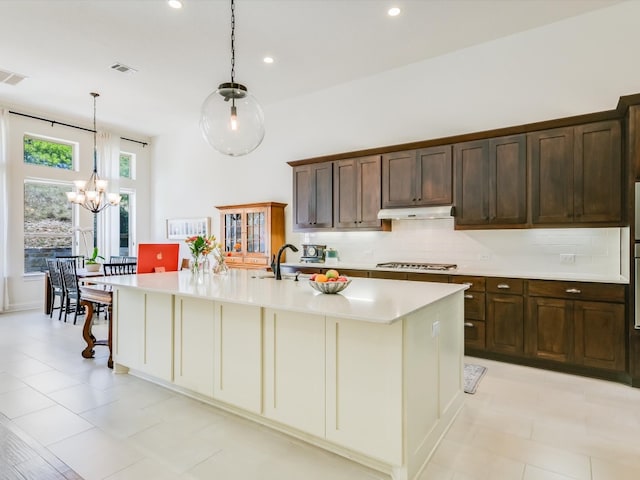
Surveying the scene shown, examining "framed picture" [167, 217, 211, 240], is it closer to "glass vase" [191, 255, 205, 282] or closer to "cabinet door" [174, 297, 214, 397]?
"glass vase" [191, 255, 205, 282]

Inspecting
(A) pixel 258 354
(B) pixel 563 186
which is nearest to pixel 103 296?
(A) pixel 258 354

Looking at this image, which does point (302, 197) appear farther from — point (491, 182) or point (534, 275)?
point (534, 275)

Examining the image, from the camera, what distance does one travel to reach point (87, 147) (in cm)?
730

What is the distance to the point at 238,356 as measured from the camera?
97.4 inches

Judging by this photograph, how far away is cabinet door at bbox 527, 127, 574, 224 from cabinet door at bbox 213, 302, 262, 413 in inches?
123

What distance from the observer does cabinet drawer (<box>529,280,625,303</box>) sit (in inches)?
125

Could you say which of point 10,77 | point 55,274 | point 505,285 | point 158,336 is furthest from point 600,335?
point 10,77

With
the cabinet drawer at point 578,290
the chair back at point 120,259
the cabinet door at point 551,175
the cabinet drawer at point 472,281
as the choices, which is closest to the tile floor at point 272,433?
the cabinet drawer at point 578,290

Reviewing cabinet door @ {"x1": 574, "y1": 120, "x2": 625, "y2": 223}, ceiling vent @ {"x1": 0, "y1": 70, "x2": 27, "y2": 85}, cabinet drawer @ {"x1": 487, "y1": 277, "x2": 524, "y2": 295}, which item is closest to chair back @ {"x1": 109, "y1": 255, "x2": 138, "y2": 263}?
ceiling vent @ {"x1": 0, "y1": 70, "x2": 27, "y2": 85}

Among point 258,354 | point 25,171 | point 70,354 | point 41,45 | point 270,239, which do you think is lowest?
point 70,354

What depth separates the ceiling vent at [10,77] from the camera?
5.10m

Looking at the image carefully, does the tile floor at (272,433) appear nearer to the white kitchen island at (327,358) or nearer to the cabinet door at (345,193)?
the white kitchen island at (327,358)

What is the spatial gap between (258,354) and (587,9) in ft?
15.4

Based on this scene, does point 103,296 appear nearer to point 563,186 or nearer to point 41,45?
point 41,45
